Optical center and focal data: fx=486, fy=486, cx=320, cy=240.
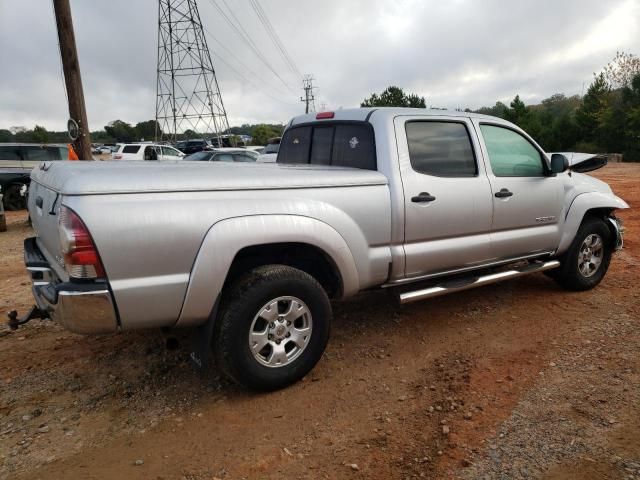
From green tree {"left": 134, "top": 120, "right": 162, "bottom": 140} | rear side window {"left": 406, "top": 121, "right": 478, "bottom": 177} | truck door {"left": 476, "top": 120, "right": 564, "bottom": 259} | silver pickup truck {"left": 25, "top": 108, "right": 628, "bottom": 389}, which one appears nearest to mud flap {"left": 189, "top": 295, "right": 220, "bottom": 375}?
silver pickup truck {"left": 25, "top": 108, "right": 628, "bottom": 389}

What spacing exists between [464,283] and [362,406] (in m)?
1.53

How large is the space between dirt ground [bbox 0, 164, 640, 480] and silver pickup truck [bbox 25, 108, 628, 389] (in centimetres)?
41

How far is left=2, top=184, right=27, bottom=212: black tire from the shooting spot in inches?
542

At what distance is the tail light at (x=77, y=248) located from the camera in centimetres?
246

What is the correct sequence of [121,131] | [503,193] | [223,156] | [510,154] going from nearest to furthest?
[503,193] < [510,154] < [223,156] < [121,131]

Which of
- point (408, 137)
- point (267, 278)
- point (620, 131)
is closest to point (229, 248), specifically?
point (267, 278)

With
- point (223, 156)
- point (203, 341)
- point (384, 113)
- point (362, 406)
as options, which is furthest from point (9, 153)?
point (362, 406)

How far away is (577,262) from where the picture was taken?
5062 mm

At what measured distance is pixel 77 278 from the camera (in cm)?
254

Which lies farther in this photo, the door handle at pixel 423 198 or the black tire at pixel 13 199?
the black tire at pixel 13 199

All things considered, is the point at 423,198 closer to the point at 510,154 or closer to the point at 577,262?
the point at 510,154

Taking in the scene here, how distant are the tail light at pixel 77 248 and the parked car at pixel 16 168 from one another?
12852 millimetres

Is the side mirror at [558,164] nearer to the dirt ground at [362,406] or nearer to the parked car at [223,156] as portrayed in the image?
the dirt ground at [362,406]

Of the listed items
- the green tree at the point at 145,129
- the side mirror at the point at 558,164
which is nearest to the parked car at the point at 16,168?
the side mirror at the point at 558,164
